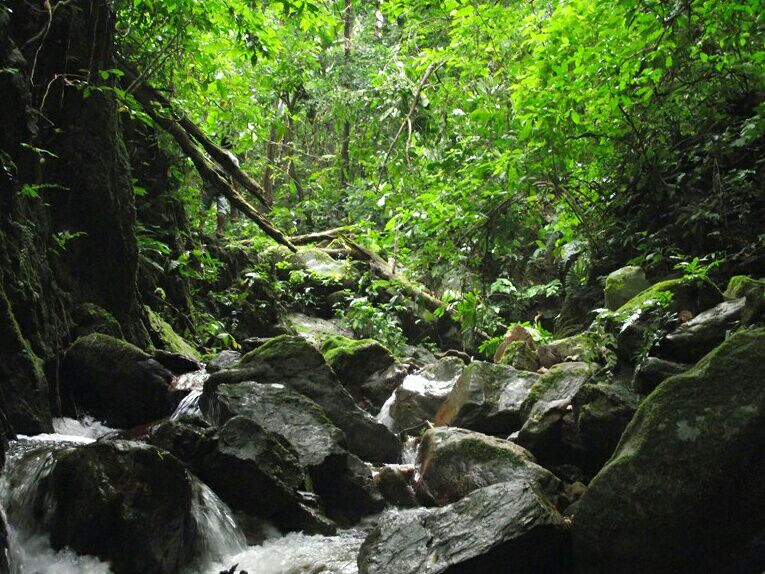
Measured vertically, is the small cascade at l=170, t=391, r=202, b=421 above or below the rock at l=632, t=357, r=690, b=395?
below

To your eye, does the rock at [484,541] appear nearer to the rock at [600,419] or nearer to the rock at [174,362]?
the rock at [600,419]

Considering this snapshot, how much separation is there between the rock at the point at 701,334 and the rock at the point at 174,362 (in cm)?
616

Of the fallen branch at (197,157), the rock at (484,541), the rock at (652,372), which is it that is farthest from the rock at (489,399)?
the fallen branch at (197,157)

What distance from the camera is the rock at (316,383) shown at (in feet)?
26.7

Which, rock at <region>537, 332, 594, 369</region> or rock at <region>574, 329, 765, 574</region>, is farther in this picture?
rock at <region>537, 332, 594, 369</region>

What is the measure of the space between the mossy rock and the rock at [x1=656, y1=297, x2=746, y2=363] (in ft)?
22.9

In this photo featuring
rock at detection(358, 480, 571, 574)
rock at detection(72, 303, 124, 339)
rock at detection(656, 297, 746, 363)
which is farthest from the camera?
rock at detection(72, 303, 124, 339)

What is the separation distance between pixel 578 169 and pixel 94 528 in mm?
8129

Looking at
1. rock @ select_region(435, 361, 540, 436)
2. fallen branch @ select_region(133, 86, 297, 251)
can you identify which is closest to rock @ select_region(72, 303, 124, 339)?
fallen branch @ select_region(133, 86, 297, 251)

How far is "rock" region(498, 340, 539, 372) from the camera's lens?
9.89m

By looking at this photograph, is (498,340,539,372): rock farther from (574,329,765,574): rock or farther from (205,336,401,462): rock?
(574,329,765,574): rock

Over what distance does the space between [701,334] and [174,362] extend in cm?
660

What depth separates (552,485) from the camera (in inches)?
232

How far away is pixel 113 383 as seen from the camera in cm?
752
